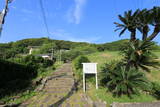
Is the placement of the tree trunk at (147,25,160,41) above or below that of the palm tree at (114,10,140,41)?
below

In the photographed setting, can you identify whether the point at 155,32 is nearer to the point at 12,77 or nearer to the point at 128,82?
the point at 128,82

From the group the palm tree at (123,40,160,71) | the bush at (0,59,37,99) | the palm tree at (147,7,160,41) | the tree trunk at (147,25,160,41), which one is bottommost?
the bush at (0,59,37,99)

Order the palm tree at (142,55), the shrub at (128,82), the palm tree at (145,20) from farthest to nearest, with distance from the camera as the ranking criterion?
the palm tree at (145,20)
the palm tree at (142,55)
the shrub at (128,82)

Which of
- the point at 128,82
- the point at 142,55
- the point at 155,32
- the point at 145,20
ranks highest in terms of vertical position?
the point at 145,20

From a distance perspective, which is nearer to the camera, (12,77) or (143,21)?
(12,77)

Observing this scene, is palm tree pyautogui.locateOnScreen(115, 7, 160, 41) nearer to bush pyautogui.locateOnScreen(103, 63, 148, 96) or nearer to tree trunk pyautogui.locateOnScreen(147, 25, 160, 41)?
tree trunk pyautogui.locateOnScreen(147, 25, 160, 41)

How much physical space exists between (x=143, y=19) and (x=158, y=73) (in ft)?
19.5

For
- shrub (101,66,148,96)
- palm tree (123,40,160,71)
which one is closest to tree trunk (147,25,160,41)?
palm tree (123,40,160,71)

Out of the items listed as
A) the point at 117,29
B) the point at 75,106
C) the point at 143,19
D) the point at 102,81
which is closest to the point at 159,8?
the point at 143,19

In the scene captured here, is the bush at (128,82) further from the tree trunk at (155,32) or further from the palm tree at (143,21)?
the tree trunk at (155,32)

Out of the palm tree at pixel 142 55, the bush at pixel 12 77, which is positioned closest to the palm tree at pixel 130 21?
the palm tree at pixel 142 55

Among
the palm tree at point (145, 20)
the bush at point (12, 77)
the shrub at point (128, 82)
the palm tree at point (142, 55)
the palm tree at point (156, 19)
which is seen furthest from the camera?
the palm tree at point (145, 20)

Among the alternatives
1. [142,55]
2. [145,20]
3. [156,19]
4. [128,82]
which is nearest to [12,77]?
[128,82]

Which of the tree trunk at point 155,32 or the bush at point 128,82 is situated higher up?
the tree trunk at point 155,32
